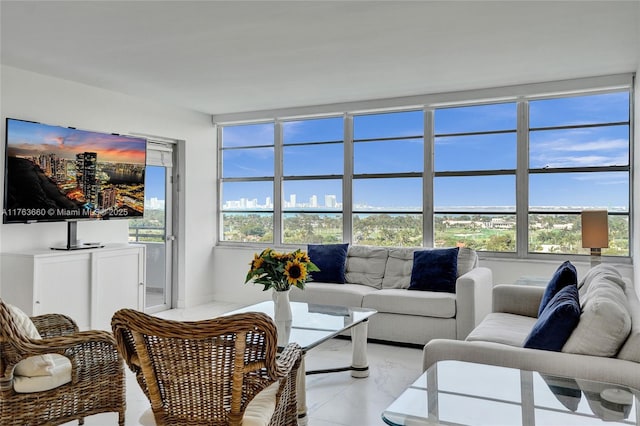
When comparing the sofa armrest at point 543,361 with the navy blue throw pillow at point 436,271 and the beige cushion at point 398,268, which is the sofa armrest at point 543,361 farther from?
the beige cushion at point 398,268

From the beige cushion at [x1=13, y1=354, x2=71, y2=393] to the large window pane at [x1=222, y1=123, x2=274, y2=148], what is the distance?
464 cm

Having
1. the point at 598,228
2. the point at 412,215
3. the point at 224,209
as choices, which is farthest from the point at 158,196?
the point at 598,228

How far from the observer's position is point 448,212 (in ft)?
18.5

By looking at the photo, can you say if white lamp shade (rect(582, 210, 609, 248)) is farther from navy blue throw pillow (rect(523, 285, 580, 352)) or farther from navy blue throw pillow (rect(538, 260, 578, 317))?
navy blue throw pillow (rect(523, 285, 580, 352))

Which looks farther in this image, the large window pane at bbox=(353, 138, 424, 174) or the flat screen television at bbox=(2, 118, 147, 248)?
the large window pane at bbox=(353, 138, 424, 174)

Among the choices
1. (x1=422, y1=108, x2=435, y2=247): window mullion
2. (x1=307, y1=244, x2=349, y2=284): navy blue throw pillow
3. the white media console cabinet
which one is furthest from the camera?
(x1=422, y1=108, x2=435, y2=247): window mullion

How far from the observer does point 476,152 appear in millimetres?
5516

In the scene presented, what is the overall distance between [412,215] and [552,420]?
4.25 meters

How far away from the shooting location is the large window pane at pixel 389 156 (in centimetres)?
583

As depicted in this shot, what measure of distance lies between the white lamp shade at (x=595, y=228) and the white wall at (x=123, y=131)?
452 cm

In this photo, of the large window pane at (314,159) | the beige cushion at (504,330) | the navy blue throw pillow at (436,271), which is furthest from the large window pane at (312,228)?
the beige cushion at (504,330)

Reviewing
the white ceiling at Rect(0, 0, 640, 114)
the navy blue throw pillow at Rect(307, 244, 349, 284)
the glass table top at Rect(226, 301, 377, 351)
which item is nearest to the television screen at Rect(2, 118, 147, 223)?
the white ceiling at Rect(0, 0, 640, 114)

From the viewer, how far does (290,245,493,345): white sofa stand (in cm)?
443

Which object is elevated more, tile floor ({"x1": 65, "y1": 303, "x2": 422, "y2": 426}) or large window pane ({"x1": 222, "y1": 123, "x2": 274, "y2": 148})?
large window pane ({"x1": 222, "y1": 123, "x2": 274, "y2": 148})
